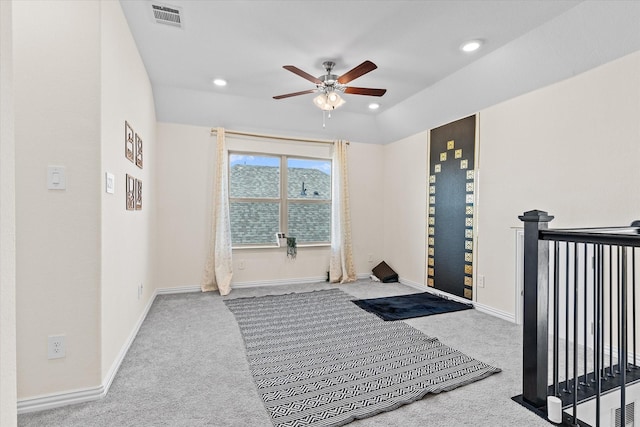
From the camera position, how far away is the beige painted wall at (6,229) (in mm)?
724

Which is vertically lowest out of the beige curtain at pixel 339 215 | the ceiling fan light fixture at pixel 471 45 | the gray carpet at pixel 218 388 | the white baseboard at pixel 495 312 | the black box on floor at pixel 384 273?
the gray carpet at pixel 218 388

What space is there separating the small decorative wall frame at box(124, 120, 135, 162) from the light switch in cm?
76

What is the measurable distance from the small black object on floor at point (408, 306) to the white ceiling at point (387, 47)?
7.74ft

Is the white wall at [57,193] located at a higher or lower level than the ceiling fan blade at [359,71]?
lower

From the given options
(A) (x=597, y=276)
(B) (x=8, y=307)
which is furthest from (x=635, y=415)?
(B) (x=8, y=307)

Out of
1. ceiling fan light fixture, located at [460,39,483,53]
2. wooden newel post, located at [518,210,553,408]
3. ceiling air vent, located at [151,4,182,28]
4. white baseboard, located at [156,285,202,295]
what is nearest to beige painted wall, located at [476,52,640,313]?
ceiling fan light fixture, located at [460,39,483,53]

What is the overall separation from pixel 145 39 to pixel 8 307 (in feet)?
9.63

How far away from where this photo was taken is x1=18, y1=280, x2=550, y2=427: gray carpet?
5.65 feet

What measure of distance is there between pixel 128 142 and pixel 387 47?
2.46 meters

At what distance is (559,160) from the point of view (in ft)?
9.48

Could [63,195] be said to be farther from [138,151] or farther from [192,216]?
[192,216]

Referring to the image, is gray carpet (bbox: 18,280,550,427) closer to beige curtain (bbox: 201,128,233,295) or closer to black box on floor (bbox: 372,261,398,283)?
beige curtain (bbox: 201,128,233,295)

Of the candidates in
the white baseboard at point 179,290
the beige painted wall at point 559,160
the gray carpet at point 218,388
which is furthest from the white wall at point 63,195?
the beige painted wall at point 559,160

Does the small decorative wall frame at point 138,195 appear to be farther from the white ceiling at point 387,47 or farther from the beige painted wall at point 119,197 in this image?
the white ceiling at point 387,47
